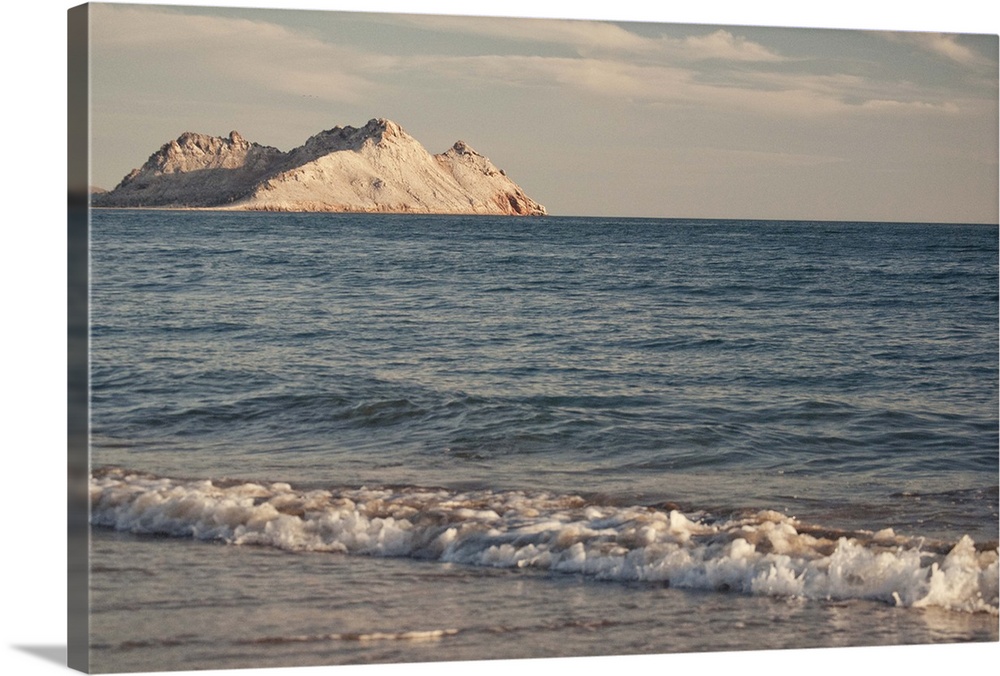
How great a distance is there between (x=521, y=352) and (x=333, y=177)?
1.40 metres

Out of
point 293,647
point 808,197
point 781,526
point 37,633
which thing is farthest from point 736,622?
point 37,633

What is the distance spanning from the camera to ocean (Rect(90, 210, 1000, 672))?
6.96m

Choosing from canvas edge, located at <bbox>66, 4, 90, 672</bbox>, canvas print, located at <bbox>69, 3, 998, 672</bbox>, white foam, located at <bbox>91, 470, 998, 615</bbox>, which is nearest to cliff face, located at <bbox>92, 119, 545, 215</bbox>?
canvas print, located at <bbox>69, 3, 998, 672</bbox>

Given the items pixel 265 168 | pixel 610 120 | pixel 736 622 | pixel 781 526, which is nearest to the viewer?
pixel 736 622

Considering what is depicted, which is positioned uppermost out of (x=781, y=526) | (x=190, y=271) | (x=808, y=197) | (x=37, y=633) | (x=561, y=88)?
(x=561, y=88)

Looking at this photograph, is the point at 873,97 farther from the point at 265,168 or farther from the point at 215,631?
the point at 215,631

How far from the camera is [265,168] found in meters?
8.78

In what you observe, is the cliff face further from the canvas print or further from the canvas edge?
the canvas edge

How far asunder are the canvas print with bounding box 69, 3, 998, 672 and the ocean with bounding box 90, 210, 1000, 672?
0.02m

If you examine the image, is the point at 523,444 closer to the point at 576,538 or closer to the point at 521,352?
the point at 521,352

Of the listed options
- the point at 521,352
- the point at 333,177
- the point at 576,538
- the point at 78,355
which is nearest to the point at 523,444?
the point at 521,352

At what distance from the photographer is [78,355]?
6.80 metres

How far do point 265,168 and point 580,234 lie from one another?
2156 millimetres

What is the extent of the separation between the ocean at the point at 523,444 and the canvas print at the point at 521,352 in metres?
0.02
